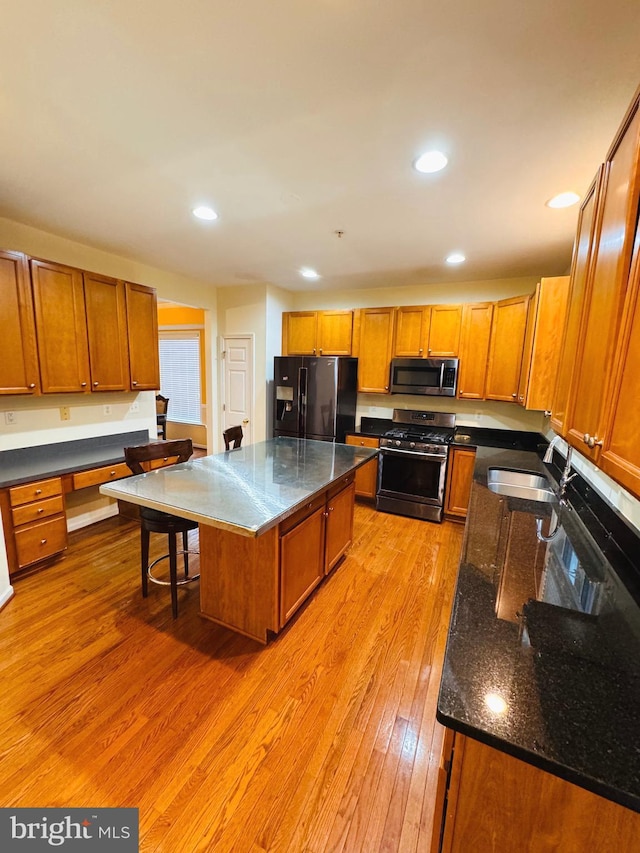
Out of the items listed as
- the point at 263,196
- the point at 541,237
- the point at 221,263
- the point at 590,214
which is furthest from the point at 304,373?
the point at 590,214

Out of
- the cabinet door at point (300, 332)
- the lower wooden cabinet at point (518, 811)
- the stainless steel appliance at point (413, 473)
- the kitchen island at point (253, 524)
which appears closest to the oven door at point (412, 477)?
the stainless steel appliance at point (413, 473)

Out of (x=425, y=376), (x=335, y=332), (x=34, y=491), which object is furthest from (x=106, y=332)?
(x=425, y=376)

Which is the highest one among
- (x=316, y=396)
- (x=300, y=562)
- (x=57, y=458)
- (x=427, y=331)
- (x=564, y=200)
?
(x=564, y=200)

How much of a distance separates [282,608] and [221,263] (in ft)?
10.5

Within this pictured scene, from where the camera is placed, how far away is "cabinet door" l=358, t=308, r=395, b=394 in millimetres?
4047

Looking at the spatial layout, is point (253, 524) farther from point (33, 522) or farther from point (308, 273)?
point (308, 273)

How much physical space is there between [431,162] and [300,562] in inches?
90.9

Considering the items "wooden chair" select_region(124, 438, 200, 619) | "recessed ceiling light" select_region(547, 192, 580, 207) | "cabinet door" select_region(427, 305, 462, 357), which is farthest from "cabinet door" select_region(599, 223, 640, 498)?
"cabinet door" select_region(427, 305, 462, 357)

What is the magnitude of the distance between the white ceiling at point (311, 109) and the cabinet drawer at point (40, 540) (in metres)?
2.24

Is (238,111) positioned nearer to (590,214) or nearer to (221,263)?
(590,214)

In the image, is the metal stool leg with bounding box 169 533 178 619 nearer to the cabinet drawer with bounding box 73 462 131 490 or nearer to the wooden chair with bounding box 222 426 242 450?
the cabinet drawer with bounding box 73 462 131 490

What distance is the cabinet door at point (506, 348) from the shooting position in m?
3.26

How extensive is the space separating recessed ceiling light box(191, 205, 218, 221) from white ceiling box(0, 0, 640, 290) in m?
0.07

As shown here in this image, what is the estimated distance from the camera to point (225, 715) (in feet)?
5.16
